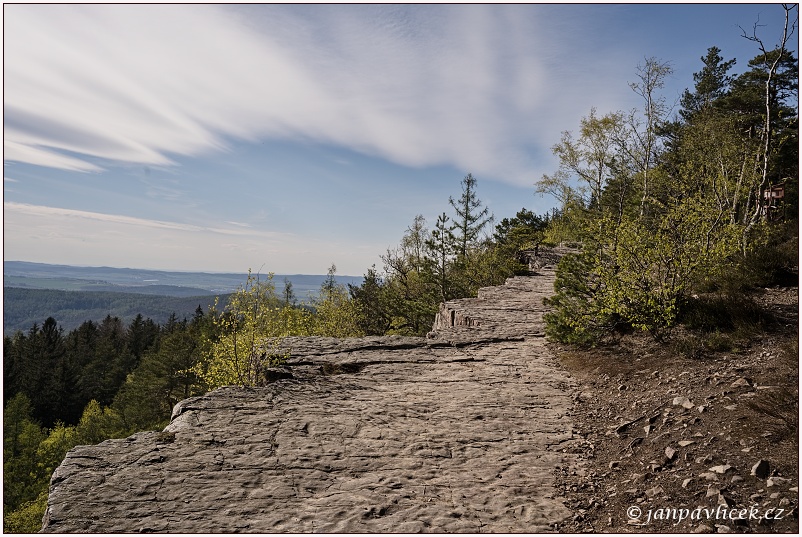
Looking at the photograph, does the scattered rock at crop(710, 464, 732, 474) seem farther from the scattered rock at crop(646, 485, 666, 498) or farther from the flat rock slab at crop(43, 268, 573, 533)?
the flat rock slab at crop(43, 268, 573, 533)

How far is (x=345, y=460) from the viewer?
7.04m

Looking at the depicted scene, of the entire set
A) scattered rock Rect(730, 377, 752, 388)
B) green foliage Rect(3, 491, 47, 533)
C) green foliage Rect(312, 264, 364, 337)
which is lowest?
green foliage Rect(3, 491, 47, 533)

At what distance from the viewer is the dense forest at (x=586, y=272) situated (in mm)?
11117

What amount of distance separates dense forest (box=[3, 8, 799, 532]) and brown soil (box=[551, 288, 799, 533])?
166 cm

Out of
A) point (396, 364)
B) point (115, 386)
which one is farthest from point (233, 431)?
point (115, 386)

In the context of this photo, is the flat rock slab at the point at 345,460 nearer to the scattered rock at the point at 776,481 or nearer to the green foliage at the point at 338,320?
the scattered rock at the point at 776,481

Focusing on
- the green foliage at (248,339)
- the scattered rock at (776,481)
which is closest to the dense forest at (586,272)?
the green foliage at (248,339)

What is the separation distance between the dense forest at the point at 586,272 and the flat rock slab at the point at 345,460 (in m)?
3.16

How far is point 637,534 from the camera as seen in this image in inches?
189

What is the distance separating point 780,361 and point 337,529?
7602mm

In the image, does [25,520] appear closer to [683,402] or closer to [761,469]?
[683,402]

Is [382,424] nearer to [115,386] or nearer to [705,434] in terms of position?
[705,434]

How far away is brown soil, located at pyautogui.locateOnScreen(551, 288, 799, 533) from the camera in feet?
15.7

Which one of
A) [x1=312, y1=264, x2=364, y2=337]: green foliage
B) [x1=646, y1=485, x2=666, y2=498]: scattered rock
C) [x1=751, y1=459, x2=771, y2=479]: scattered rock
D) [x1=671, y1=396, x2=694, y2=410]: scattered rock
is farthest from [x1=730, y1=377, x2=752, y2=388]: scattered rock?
[x1=312, y1=264, x2=364, y2=337]: green foliage
